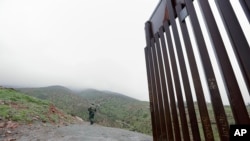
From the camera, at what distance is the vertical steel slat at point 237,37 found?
144 centimetres

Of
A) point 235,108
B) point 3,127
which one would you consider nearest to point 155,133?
point 235,108

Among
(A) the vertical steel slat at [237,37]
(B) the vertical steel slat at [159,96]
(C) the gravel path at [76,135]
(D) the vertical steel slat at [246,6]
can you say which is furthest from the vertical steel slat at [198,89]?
(C) the gravel path at [76,135]

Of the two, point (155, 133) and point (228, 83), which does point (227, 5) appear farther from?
point (155, 133)

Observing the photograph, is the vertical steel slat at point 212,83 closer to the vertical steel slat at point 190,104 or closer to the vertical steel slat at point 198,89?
the vertical steel slat at point 198,89

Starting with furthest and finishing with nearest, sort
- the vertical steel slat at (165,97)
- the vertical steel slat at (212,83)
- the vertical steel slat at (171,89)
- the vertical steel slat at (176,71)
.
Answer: the vertical steel slat at (165,97) < the vertical steel slat at (171,89) < the vertical steel slat at (176,71) < the vertical steel slat at (212,83)

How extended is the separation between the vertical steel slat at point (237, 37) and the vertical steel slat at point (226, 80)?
7cm

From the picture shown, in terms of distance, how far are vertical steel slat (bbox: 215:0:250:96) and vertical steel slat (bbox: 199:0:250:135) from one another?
69 mm

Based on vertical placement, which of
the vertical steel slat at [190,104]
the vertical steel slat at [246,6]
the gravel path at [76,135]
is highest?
the vertical steel slat at [246,6]

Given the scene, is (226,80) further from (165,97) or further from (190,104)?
(165,97)

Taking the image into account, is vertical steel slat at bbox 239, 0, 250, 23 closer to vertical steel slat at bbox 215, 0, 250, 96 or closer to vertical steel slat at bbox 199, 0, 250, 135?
vertical steel slat at bbox 215, 0, 250, 96

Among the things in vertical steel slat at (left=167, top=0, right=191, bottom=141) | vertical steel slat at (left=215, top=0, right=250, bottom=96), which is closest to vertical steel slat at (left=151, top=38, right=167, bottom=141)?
vertical steel slat at (left=167, top=0, right=191, bottom=141)

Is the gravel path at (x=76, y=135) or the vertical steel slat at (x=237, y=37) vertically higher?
the vertical steel slat at (x=237, y=37)

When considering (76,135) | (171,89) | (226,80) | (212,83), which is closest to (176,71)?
(171,89)

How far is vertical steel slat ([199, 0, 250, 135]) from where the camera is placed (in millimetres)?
1455
